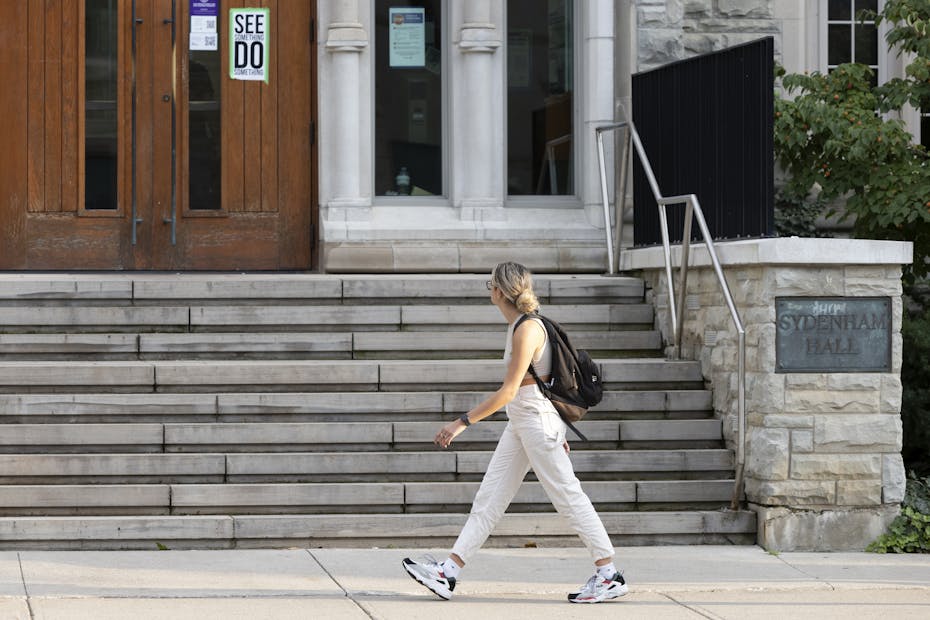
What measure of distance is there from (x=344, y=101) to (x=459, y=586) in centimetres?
550

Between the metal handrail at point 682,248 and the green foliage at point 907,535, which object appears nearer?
the green foliage at point 907,535

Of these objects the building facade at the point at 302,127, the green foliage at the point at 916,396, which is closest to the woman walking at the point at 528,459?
the green foliage at the point at 916,396

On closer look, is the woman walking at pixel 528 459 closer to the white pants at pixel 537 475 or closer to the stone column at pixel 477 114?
the white pants at pixel 537 475

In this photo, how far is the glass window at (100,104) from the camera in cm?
1245

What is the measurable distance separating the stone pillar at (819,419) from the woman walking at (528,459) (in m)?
1.99

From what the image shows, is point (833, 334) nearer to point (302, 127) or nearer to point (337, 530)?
point (337, 530)

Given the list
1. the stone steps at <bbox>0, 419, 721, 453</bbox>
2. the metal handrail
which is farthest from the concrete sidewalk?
the stone steps at <bbox>0, 419, 721, 453</bbox>

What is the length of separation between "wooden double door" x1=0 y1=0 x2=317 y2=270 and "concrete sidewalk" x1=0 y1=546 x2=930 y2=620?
4.43 meters

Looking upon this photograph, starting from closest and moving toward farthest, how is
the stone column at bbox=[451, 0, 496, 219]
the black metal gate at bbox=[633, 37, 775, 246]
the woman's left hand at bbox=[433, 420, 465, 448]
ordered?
the woman's left hand at bbox=[433, 420, 465, 448] < the black metal gate at bbox=[633, 37, 775, 246] < the stone column at bbox=[451, 0, 496, 219]

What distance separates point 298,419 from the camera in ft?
31.5

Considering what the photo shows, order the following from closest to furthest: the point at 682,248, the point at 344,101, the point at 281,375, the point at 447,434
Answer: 1. the point at 447,434
2. the point at 281,375
3. the point at 682,248
4. the point at 344,101

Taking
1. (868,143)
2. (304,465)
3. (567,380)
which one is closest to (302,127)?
(304,465)

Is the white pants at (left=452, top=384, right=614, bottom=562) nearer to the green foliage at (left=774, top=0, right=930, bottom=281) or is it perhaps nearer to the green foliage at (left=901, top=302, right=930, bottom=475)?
the green foliage at (left=774, top=0, right=930, bottom=281)

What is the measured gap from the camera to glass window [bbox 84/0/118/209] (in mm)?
12453
